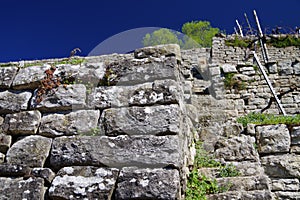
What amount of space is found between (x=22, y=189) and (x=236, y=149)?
8.52ft

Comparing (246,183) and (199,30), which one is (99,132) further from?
(199,30)

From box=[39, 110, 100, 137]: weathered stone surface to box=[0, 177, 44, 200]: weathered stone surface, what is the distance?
410 millimetres

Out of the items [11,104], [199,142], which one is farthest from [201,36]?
[11,104]

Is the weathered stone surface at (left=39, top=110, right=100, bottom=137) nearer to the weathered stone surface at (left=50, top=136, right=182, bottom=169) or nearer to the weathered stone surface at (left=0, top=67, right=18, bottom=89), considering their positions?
the weathered stone surface at (left=50, top=136, right=182, bottom=169)

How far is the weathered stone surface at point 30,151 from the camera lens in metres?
2.49

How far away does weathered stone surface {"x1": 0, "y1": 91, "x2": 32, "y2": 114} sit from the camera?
9.05 feet

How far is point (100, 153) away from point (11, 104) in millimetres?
1003

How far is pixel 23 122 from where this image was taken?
2.67 m

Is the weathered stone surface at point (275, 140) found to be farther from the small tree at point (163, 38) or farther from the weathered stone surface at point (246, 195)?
the small tree at point (163, 38)

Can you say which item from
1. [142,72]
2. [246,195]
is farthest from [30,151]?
[246,195]

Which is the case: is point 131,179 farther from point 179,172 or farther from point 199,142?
point 199,142

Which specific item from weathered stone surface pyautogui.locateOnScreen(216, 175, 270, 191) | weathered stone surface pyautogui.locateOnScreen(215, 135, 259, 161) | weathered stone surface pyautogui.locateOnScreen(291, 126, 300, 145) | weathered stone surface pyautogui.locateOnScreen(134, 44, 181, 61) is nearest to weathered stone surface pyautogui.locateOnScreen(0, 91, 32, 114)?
weathered stone surface pyautogui.locateOnScreen(134, 44, 181, 61)

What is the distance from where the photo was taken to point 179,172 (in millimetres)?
2332

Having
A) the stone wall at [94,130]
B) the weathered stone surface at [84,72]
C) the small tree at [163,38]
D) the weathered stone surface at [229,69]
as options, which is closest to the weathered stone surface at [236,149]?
the stone wall at [94,130]
